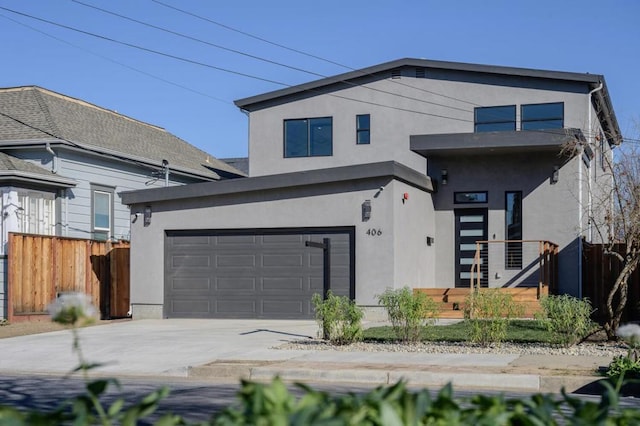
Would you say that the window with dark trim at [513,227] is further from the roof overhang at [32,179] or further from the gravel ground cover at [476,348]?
the roof overhang at [32,179]

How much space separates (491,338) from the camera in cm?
1533

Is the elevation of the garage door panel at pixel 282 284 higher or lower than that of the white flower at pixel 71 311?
lower

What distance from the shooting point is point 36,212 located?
24781 mm

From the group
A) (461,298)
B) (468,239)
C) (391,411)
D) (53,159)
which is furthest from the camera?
(468,239)

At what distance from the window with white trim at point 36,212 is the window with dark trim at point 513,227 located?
1272cm

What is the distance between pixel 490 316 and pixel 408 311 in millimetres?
1435

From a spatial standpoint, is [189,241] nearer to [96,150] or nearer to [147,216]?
[147,216]

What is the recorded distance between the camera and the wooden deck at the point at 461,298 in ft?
72.5

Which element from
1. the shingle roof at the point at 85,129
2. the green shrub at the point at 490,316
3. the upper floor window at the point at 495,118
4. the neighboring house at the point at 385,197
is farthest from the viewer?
the shingle roof at the point at 85,129

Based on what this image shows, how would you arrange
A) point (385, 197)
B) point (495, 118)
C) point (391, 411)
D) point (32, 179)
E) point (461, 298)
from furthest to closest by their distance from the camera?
point (495, 118) → point (32, 179) → point (461, 298) → point (385, 197) → point (391, 411)

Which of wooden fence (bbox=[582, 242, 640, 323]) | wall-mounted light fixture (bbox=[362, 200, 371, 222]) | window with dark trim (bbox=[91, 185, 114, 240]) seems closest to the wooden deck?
wooden fence (bbox=[582, 242, 640, 323])

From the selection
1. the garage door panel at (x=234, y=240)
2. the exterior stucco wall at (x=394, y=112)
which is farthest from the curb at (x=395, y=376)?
the exterior stucco wall at (x=394, y=112)

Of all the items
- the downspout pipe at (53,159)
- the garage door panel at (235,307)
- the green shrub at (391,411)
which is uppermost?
the downspout pipe at (53,159)

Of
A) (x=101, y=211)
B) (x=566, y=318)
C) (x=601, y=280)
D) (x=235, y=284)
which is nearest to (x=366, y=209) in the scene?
(x=235, y=284)
